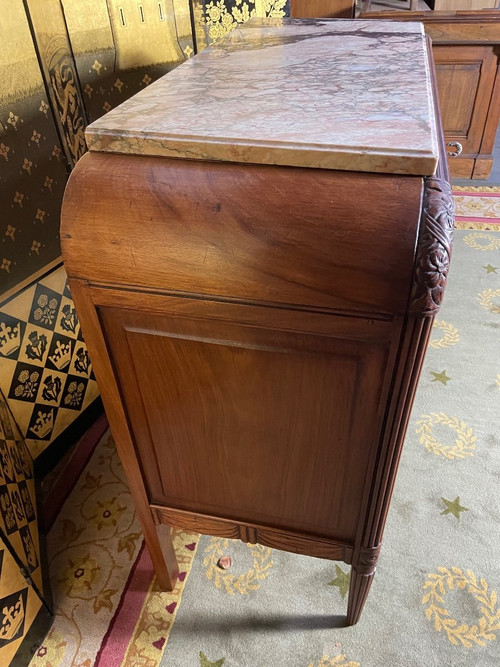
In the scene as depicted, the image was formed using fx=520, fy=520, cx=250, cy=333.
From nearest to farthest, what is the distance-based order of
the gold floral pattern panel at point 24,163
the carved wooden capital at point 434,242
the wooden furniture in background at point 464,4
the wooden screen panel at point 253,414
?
the carved wooden capital at point 434,242 → the wooden screen panel at point 253,414 → the gold floral pattern panel at point 24,163 → the wooden furniture in background at point 464,4

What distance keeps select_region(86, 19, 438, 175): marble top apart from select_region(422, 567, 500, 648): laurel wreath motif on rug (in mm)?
856

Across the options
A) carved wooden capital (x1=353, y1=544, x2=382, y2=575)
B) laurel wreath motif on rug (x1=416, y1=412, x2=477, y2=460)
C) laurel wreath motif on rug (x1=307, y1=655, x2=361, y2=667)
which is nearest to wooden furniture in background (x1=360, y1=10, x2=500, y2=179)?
laurel wreath motif on rug (x1=416, y1=412, x2=477, y2=460)

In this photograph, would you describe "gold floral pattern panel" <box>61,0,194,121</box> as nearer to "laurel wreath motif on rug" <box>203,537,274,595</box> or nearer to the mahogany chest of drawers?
the mahogany chest of drawers

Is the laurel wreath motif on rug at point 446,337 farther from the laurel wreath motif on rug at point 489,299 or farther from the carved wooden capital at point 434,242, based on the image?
the carved wooden capital at point 434,242

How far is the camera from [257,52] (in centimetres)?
94

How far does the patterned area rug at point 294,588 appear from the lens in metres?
0.94

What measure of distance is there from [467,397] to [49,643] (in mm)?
1146

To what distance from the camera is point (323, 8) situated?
1964 mm

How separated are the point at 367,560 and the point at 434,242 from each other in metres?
0.54

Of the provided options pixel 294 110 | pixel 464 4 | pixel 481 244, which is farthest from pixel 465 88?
pixel 294 110

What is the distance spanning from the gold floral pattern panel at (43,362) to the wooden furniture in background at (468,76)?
5.69 feet

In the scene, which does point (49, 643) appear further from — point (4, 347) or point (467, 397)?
point (467, 397)

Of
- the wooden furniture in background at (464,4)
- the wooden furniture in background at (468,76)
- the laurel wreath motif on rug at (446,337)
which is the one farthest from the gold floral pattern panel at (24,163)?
the wooden furniture in background at (464,4)

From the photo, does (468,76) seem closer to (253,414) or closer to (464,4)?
(464,4)
